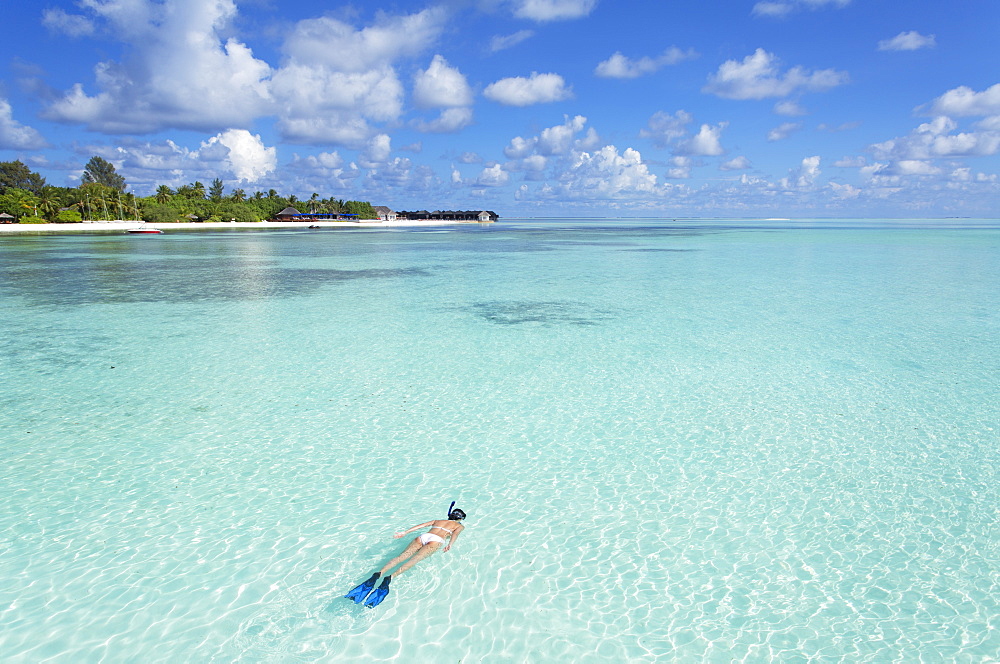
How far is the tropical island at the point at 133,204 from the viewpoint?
7075cm

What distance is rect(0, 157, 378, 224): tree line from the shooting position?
7062 centimetres

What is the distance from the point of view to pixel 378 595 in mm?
4086

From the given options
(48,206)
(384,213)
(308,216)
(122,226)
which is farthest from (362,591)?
(384,213)

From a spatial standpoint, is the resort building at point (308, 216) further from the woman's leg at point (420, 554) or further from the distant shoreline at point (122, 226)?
the woman's leg at point (420, 554)

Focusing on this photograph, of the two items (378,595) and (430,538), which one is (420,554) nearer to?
(430,538)

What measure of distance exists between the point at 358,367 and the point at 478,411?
9.46 ft

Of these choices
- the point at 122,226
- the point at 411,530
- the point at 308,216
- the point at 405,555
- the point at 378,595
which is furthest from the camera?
the point at 308,216

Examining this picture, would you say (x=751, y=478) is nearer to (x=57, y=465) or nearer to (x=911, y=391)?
(x=911, y=391)

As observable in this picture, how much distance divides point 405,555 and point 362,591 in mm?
416

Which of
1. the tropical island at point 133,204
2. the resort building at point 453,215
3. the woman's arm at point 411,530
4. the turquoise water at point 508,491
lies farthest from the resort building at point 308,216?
the woman's arm at point 411,530

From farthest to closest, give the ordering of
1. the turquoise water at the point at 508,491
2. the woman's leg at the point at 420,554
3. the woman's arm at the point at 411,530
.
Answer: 1. the woman's arm at the point at 411,530
2. the woman's leg at the point at 420,554
3. the turquoise water at the point at 508,491

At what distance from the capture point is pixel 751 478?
5.73 meters

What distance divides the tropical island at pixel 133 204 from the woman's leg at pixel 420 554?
84504mm

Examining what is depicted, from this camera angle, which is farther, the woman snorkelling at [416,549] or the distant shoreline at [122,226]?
the distant shoreline at [122,226]
